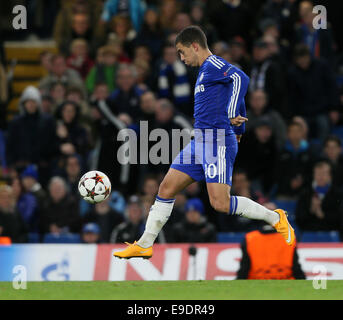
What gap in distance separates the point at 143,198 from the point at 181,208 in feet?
2.00

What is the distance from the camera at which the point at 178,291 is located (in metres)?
8.88

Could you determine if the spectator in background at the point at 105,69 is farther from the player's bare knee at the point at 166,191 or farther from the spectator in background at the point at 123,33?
the player's bare knee at the point at 166,191

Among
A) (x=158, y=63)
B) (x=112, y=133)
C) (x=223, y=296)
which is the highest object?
(x=158, y=63)

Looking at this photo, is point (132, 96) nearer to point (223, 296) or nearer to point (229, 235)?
point (229, 235)

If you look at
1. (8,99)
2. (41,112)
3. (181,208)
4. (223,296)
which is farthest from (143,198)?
(223,296)

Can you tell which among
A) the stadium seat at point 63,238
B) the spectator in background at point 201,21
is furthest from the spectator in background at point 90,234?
the spectator in background at point 201,21

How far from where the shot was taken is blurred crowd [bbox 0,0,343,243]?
13930 millimetres

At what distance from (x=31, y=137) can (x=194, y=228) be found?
357cm

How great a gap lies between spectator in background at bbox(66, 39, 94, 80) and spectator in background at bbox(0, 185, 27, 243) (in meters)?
3.89

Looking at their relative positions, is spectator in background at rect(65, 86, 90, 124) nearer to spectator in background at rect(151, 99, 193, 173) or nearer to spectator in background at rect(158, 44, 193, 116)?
spectator in background at rect(158, 44, 193, 116)

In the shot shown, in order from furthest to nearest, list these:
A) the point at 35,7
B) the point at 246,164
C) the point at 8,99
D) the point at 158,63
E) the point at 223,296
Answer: the point at 35,7, the point at 8,99, the point at 158,63, the point at 246,164, the point at 223,296

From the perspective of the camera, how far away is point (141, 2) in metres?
18.1

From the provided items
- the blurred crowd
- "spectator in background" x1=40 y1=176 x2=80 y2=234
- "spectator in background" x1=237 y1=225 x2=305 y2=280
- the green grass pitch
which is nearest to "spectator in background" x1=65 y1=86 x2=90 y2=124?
the blurred crowd

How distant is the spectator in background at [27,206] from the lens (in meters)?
14.5
